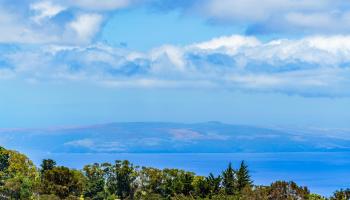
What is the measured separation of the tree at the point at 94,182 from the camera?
66.4 meters

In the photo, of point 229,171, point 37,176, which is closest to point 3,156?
point 37,176

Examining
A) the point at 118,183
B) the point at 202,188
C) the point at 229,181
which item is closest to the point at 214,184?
the point at 202,188

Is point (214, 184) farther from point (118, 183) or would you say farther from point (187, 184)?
point (118, 183)

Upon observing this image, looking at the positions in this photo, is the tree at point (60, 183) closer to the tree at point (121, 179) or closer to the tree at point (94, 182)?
the tree at point (94, 182)

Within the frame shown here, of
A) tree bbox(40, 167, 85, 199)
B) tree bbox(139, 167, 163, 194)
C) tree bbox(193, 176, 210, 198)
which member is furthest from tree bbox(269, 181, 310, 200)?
tree bbox(40, 167, 85, 199)

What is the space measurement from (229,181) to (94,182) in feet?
42.3


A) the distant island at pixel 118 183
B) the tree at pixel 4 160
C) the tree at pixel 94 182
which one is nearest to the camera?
the distant island at pixel 118 183

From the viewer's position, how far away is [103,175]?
67.5 m

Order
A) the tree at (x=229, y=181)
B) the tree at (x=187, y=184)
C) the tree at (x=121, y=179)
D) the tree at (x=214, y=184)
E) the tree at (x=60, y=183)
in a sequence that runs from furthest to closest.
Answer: the tree at (x=121, y=179) → the tree at (x=229, y=181) → the tree at (x=187, y=184) → the tree at (x=214, y=184) → the tree at (x=60, y=183)

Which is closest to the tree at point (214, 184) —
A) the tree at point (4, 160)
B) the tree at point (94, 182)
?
the tree at point (94, 182)

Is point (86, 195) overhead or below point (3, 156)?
below

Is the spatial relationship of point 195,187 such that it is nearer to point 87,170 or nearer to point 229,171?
point 229,171

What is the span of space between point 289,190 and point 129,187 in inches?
745

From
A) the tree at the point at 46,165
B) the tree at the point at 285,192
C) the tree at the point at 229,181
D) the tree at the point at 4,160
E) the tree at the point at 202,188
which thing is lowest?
the tree at the point at 285,192
